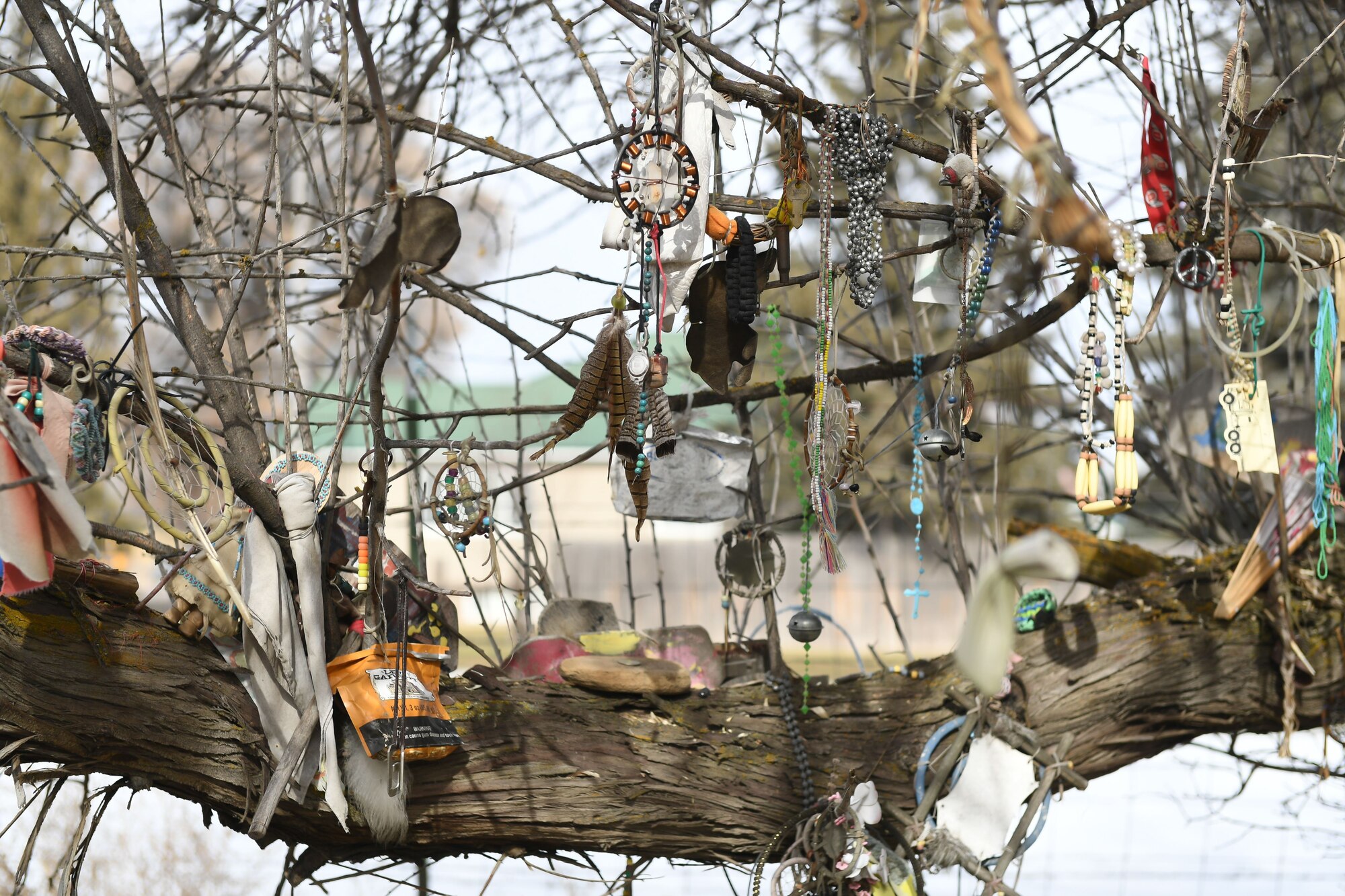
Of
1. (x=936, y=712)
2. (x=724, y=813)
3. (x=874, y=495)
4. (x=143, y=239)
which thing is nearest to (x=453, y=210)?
(x=143, y=239)

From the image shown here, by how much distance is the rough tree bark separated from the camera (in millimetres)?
2070

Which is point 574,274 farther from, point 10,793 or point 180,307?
point 10,793

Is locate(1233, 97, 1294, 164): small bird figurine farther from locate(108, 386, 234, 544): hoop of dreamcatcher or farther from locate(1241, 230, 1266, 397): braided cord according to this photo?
locate(108, 386, 234, 544): hoop of dreamcatcher

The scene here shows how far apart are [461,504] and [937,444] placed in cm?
92

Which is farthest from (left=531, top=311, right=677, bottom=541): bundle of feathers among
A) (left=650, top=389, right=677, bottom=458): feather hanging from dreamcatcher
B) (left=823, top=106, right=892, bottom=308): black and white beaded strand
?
A: (left=823, top=106, right=892, bottom=308): black and white beaded strand

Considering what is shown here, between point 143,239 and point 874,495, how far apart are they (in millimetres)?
2823

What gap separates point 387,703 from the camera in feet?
7.04

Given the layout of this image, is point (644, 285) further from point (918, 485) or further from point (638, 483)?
point (918, 485)

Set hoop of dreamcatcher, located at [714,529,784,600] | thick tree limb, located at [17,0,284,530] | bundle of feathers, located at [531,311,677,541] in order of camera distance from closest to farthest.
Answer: bundle of feathers, located at [531,311,677,541]
thick tree limb, located at [17,0,284,530]
hoop of dreamcatcher, located at [714,529,784,600]

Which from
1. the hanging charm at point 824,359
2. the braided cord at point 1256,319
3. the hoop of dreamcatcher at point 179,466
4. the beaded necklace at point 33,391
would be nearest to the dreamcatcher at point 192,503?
→ the hoop of dreamcatcher at point 179,466

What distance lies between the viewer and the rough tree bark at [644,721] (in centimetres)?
207

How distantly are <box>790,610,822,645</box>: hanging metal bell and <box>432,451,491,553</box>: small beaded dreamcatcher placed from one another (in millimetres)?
728

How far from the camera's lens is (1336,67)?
398 centimetres

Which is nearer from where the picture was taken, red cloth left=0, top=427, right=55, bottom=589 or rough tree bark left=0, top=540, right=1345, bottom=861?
red cloth left=0, top=427, right=55, bottom=589
